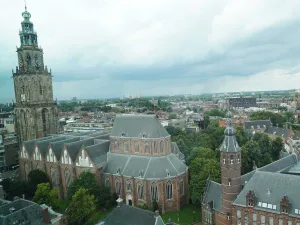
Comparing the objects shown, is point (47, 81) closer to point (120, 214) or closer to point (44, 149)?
point (44, 149)

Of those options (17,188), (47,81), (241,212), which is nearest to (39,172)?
(17,188)

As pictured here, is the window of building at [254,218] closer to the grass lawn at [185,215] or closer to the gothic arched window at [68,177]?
the grass lawn at [185,215]

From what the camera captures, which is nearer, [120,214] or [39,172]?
[120,214]

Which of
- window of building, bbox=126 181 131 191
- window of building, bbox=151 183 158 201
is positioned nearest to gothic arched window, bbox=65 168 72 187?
window of building, bbox=126 181 131 191

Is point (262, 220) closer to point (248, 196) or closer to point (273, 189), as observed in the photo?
point (248, 196)

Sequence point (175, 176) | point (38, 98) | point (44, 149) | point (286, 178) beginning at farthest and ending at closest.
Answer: point (38, 98) < point (44, 149) < point (175, 176) < point (286, 178)

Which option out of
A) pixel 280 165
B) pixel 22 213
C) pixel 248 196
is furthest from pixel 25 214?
pixel 280 165

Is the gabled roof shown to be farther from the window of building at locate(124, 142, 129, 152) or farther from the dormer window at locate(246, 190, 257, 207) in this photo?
the dormer window at locate(246, 190, 257, 207)
